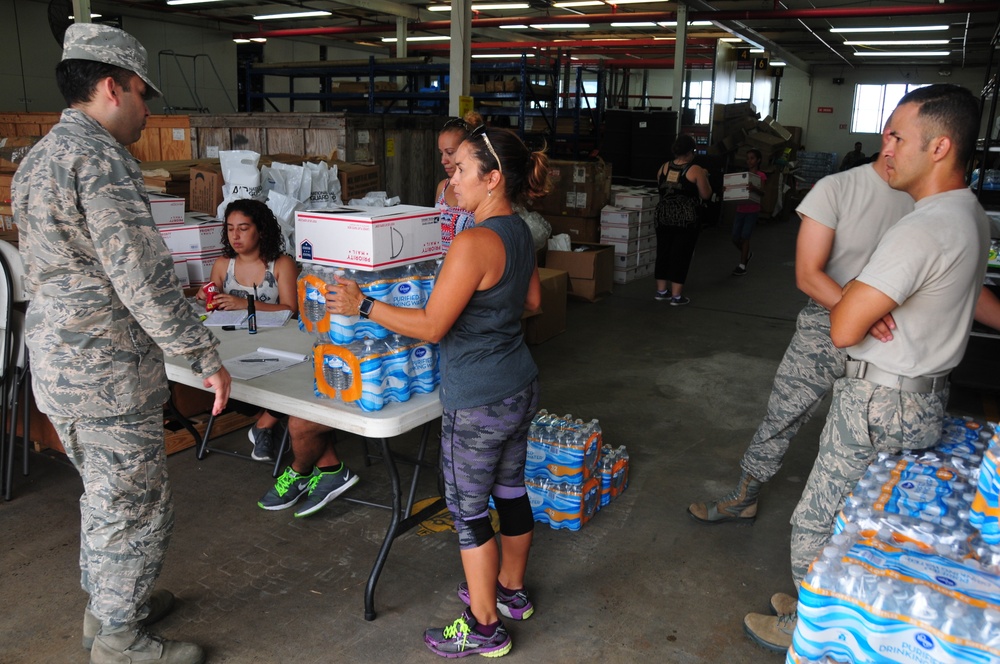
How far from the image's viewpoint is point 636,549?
2936mm

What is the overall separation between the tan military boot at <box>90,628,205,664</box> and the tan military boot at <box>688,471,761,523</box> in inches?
78.7

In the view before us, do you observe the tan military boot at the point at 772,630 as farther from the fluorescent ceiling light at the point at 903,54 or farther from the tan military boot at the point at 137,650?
the fluorescent ceiling light at the point at 903,54

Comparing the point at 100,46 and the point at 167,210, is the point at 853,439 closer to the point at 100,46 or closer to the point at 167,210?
the point at 100,46

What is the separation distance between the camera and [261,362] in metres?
2.64

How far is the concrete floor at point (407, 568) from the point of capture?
2.35 meters

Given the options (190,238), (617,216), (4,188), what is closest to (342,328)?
(190,238)

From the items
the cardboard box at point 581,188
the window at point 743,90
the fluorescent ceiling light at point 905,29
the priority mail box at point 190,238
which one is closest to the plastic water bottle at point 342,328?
the priority mail box at point 190,238

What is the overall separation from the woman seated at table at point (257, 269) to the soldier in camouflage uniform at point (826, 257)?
7.16 ft

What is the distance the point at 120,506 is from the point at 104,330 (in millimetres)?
484

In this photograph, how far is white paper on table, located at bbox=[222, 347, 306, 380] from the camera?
99.2 inches

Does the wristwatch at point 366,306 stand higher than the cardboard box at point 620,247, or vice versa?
the wristwatch at point 366,306

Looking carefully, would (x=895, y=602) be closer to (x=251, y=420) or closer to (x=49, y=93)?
(x=251, y=420)

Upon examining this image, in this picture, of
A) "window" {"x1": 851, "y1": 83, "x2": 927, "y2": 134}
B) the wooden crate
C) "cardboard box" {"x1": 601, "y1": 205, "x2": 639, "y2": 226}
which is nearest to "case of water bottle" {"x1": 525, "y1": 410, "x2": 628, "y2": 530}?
"cardboard box" {"x1": 601, "y1": 205, "x2": 639, "y2": 226}

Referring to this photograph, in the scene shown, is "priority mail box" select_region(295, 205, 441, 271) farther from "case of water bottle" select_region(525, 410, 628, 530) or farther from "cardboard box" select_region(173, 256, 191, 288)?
"cardboard box" select_region(173, 256, 191, 288)
